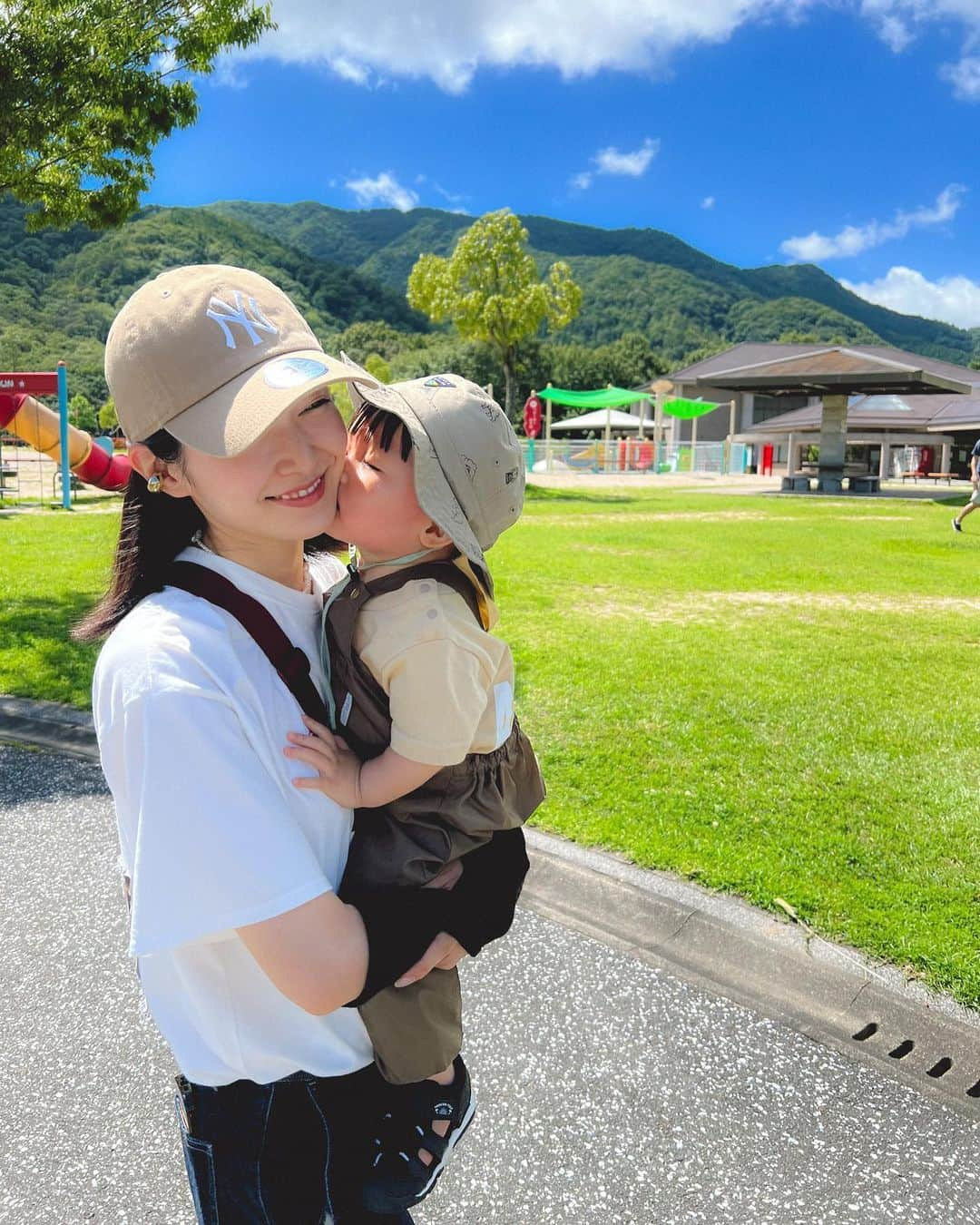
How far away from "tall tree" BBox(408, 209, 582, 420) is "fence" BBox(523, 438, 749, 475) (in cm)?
1075

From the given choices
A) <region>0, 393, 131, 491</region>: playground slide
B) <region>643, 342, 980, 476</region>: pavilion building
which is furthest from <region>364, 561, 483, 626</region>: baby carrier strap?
<region>643, 342, 980, 476</region>: pavilion building

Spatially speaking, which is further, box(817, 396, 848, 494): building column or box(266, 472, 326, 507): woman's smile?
box(817, 396, 848, 494): building column

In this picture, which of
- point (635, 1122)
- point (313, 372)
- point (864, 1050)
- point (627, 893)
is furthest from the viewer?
point (627, 893)

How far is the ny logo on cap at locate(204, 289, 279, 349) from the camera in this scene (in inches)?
42.9

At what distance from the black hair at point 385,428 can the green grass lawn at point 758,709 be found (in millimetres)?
2495

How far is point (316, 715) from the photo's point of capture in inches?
45.1

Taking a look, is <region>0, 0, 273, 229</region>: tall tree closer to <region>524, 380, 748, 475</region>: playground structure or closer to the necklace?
the necklace

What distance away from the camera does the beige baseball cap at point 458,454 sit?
4.15 feet

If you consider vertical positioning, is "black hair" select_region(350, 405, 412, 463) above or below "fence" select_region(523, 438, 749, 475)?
below

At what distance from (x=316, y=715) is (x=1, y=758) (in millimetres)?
4225

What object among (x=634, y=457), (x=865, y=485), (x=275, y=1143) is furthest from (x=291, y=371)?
(x=634, y=457)

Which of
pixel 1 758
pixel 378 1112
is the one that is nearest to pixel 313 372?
pixel 378 1112

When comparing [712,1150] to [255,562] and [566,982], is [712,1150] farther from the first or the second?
[255,562]

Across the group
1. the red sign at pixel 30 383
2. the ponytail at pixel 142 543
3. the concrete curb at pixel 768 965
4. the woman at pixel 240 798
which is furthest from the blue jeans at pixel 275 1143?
the red sign at pixel 30 383
